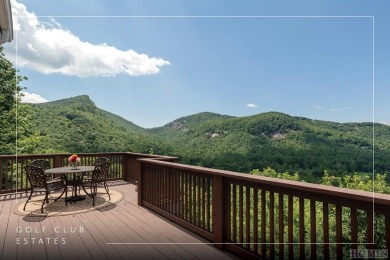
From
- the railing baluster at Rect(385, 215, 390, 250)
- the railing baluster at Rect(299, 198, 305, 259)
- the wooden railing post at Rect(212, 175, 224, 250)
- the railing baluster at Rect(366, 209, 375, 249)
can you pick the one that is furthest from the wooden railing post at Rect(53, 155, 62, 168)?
the railing baluster at Rect(385, 215, 390, 250)

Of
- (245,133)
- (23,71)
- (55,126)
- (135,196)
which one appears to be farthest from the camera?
(245,133)

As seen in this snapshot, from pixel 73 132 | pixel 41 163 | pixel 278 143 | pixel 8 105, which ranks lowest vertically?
pixel 278 143

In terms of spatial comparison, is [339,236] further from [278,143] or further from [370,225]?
[278,143]

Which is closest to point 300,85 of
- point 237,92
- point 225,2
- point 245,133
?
point 237,92

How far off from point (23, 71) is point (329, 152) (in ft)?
77.2

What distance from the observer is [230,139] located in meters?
25.0

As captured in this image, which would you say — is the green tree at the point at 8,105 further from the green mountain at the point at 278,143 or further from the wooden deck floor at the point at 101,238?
the wooden deck floor at the point at 101,238

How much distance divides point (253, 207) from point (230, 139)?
22.6m

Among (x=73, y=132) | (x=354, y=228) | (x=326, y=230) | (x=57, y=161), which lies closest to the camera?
(x=354, y=228)

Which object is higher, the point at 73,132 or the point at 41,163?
the point at 73,132

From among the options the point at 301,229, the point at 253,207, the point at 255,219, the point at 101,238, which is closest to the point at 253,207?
the point at 253,207

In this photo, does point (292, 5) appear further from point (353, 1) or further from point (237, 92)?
point (237, 92)

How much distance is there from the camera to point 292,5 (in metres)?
8.38

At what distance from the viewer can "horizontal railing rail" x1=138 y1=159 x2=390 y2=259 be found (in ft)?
6.27
